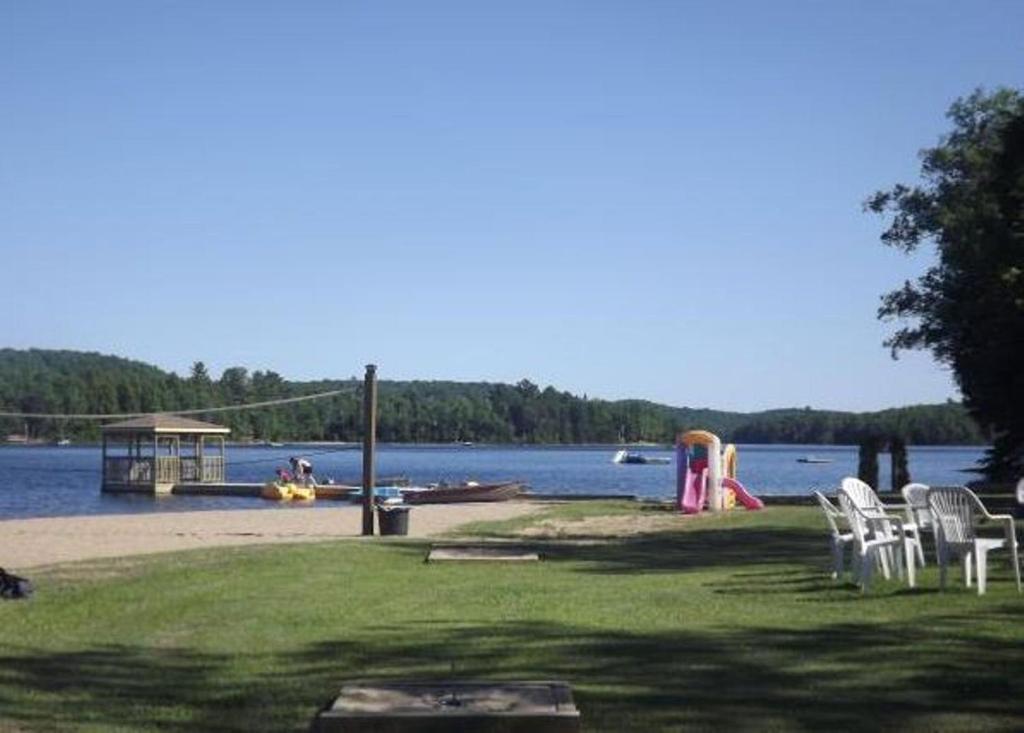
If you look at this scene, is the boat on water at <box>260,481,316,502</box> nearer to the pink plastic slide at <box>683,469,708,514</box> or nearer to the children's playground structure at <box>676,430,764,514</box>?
the children's playground structure at <box>676,430,764,514</box>

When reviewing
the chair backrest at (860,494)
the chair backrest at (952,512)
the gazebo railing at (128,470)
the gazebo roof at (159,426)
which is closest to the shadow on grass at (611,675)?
the chair backrest at (952,512)

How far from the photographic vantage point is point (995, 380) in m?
28.1

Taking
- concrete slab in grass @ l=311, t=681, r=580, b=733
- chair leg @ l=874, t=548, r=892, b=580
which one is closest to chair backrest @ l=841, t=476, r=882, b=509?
chair leg @ l=874, t=548, r=892, b=580

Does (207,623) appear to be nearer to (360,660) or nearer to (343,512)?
(360,660)

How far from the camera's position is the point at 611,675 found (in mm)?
7246

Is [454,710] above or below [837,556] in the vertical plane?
below

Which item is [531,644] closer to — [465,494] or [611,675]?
[611,675]

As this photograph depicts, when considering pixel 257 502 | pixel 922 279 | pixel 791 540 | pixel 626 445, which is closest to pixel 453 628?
pixel 791 540

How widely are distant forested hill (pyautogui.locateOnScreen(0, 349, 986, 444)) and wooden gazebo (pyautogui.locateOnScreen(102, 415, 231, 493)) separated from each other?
642cm

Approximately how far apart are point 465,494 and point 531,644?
3416 cm

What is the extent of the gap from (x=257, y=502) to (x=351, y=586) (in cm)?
3445

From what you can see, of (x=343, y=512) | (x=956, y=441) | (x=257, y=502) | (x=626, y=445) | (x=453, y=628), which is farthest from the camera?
(x=626, y=445)

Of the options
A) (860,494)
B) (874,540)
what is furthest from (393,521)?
(874,540)

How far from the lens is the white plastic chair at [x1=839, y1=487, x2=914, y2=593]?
36.0 ft
